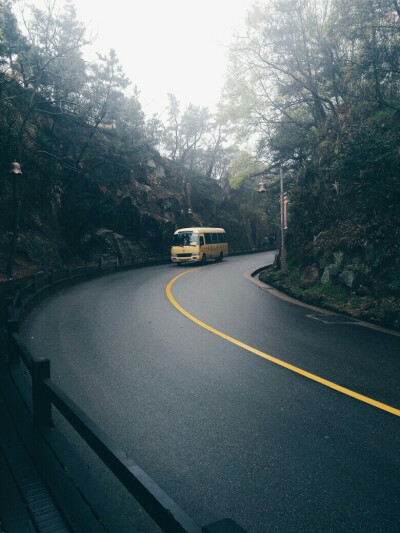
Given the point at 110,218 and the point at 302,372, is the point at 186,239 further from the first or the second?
the point at 302,372

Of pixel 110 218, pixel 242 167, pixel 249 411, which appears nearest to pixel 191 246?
pixel 242 167

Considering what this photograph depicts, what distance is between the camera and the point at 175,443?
12.3 ft

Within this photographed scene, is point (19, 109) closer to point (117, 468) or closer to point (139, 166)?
point (139, 166)

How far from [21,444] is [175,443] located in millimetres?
1449

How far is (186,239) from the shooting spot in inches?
1112

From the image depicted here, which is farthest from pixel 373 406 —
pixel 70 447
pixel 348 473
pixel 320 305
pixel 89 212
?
pixel 89 212

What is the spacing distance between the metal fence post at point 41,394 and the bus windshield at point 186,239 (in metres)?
24.5

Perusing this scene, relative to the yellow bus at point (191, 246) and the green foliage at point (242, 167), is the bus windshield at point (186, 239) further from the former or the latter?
the green foliage at point (242, 167)

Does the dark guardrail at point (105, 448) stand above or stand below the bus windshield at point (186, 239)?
below

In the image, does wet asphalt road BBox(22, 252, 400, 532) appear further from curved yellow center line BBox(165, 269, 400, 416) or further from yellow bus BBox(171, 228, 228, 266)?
yellow bus BBox(171, 228, 228, 266)

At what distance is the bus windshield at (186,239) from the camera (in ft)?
92.0

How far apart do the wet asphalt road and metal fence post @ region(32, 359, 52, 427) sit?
2.32ft

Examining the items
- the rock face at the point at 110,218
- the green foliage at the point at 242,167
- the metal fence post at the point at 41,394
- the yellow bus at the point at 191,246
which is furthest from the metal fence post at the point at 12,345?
the green foliage at the point at 242,167

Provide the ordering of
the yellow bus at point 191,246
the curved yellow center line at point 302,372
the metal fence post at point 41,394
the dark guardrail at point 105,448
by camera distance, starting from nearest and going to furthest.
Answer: the dark guardrail at point 105,448, the metal fence post at point 41,394, the curved yellow center line at point 302,372, the yellow bus at point 191,246
